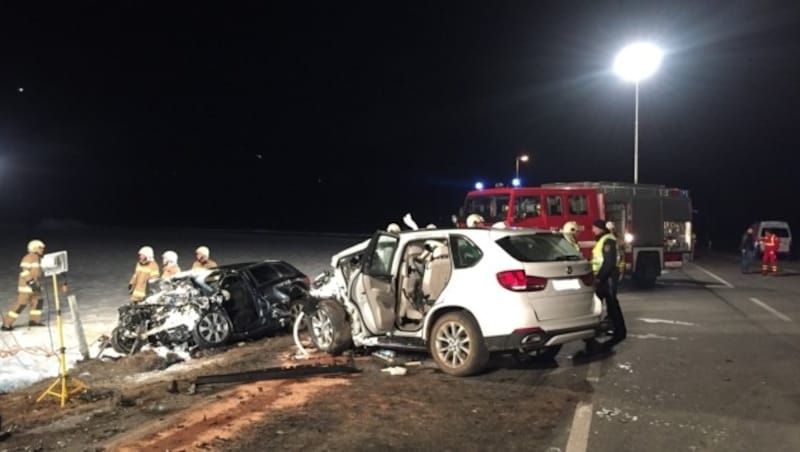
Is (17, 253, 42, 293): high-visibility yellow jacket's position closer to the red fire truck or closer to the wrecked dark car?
the wrecked dark car

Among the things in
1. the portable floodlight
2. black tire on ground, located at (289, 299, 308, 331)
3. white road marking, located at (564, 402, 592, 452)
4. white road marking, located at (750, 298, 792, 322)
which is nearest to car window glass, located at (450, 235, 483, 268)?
white road marking, located at (564, 402, 592, 452)

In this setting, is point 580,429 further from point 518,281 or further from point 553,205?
point 553,205

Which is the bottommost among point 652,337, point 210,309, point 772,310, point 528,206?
point 652,337

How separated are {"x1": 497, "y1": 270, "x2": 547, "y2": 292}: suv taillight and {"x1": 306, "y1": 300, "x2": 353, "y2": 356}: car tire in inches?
94.5

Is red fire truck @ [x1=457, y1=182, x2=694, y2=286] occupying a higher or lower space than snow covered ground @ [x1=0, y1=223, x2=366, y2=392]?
higher

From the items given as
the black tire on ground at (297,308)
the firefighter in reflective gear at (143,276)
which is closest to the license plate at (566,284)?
the black tire on ground at (297,308)

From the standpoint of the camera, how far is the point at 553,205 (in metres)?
15.8

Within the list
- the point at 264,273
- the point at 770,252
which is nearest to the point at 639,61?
the point at 770,252

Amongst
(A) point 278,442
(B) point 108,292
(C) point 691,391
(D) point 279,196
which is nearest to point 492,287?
(C) point 691,391

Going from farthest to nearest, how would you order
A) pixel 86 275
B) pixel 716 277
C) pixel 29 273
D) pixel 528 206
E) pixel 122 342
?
pixel 716 277
pixel 86 275
pixel 528 206
pixel 29 273
pixel 122 342

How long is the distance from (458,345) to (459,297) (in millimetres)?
530

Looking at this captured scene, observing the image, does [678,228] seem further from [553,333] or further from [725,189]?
[725,189]

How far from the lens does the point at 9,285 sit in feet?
54.3

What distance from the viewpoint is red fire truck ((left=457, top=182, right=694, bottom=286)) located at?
615 inches
